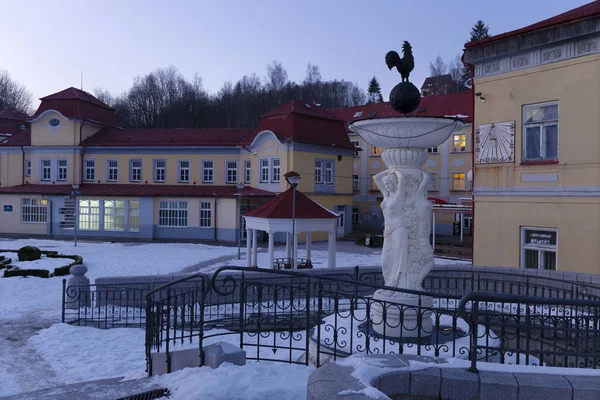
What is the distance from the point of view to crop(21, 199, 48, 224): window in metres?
31.8

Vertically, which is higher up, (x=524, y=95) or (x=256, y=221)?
(x=524, y=95)

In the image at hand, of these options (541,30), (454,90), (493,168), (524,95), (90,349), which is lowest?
(90,349)

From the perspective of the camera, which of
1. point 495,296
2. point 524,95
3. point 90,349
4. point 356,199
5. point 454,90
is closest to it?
point 495,296

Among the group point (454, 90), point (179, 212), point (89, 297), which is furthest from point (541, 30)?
point (454, 90)

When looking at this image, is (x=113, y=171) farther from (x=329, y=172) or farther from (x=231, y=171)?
(x=329, y=172)

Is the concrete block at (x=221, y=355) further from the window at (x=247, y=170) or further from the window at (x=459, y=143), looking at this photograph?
the window at (x=459, y=143)

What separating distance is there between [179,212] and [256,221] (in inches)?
649

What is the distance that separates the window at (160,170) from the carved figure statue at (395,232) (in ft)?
91.7

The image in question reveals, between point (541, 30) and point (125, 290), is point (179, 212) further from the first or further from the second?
point (541, 30)

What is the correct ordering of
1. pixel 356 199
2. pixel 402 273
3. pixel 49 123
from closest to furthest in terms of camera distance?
pixel 402 273
pixel 49 123
pixel 356 199

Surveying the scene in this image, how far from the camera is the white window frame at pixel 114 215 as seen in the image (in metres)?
31.1

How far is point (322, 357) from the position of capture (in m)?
6.50

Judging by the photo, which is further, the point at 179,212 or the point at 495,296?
the point at 179,212

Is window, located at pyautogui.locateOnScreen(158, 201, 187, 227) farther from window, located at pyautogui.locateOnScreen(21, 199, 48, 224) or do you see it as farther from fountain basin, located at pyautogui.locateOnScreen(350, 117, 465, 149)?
fountain basin, located at pyautogui.locateOnScreen(350, 117, 465, 149)
